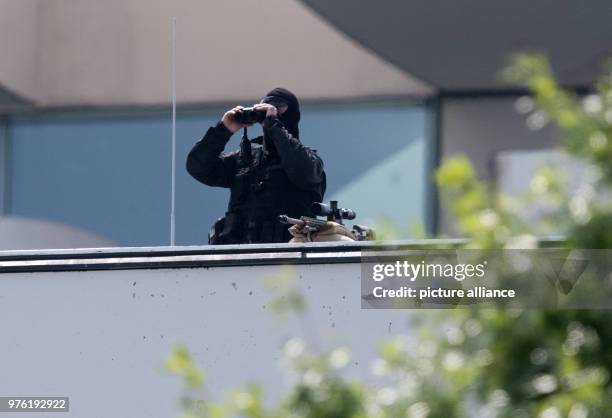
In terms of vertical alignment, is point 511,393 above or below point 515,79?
below

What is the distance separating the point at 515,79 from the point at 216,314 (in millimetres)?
3345

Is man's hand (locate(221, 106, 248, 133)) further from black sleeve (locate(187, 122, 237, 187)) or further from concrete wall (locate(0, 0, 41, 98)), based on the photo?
concrete wall (locate(0, 0, 41, 98))

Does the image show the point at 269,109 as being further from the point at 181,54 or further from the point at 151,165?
the point at 181,54

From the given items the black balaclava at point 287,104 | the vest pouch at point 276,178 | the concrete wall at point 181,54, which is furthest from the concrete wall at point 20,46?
the vest pouch at point 276,178

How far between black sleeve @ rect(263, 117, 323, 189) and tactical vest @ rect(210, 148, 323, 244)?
0.38 ft

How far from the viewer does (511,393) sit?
2268 millimetres

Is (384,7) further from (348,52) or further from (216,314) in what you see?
(216,314)

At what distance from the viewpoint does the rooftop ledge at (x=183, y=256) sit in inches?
216

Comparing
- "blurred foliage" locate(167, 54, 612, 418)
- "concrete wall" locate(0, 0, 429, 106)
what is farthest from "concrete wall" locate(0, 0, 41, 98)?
"blurred foliage" locate(167, 54, 612, 418)

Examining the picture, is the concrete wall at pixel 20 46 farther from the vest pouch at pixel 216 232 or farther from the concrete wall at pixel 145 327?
the concrete wall at pixel 145 327

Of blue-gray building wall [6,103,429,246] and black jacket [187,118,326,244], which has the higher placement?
blue-gray building wall [6,103,429,246]

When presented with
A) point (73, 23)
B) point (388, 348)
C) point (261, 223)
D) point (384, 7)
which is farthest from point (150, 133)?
point (388, 348)

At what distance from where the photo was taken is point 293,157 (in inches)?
238

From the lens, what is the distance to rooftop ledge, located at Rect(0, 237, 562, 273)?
5.48 metres
